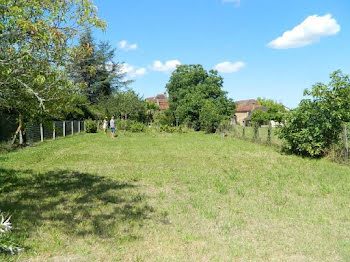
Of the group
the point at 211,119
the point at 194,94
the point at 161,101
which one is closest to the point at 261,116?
the point at 161,101

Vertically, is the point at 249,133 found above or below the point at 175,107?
below

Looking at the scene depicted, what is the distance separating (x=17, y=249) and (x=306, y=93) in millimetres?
12534

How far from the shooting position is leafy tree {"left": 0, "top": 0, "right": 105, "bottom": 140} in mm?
3900

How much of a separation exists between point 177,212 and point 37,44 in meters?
3.57

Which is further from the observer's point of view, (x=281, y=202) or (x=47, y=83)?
(x=281, y=202)

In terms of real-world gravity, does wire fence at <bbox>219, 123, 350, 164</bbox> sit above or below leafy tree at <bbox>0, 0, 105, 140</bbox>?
below

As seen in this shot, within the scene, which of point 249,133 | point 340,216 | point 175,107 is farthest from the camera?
point 175,107

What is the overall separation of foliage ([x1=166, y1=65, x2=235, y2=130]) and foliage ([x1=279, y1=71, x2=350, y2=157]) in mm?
24973

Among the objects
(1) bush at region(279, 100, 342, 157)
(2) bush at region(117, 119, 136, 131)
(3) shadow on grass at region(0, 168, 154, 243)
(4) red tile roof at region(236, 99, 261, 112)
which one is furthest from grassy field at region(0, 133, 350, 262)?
(4) red tile roof at region(236, 99, 261, 112)

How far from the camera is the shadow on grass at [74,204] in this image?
4.63m

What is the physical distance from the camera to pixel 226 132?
2658cm

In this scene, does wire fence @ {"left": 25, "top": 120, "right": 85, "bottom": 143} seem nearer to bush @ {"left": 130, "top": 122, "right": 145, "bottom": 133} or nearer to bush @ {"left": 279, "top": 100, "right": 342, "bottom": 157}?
bush @ {"left": 130, "top": 122, "right": 145, "bottom": 133}

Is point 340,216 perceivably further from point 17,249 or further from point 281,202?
point 17,249

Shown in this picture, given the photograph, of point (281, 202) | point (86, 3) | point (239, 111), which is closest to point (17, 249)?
point (86, 3)
